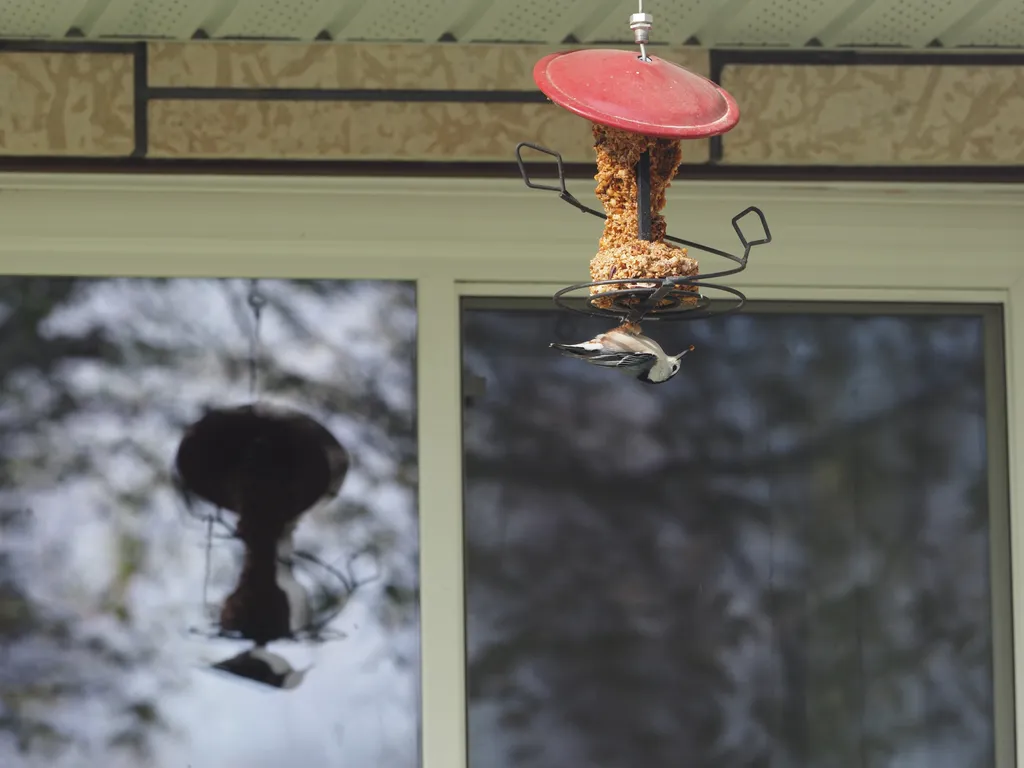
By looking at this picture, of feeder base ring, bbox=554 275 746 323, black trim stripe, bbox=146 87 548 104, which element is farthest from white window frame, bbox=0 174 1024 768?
feeder base ring, bbox=554 275 746 323

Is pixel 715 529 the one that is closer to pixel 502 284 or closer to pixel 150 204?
pixel 502 284

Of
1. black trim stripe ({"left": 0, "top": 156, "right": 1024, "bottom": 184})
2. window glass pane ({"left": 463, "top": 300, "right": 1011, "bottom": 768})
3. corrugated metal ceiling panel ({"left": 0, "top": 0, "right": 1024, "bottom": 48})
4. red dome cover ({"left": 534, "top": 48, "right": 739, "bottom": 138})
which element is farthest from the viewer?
window glass pane ({"left": 463, "top": 300, "right": 1011, "bottom": 768})

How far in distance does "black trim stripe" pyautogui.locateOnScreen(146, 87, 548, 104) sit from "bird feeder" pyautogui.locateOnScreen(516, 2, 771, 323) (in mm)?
1348

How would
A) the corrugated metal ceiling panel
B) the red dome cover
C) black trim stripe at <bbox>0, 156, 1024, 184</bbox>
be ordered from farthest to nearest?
black trim stripe at <bbox>0, 156, 1024, 184</bbox>
the corrugated metal ceiling panel
the red dome cover

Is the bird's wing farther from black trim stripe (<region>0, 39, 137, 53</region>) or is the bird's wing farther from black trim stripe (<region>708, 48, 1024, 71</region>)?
black trim stripe (<region>0, 39, 137, 53</region>)

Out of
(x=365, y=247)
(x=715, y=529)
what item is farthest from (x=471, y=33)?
(x=715, y=529)

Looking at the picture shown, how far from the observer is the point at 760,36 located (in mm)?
3838

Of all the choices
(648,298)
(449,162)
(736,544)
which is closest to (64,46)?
(449,162)

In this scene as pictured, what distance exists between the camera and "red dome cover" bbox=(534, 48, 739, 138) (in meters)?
2.30

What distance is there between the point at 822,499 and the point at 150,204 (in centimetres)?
190

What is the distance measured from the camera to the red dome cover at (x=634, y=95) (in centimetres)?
230

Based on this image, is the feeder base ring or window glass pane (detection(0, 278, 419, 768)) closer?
the feeder base ring

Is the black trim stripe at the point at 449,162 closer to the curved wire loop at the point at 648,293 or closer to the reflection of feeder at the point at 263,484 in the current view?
the reflection of feeder at the point at 263,484

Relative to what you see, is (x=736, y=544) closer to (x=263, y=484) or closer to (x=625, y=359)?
(x=263, y=484)
